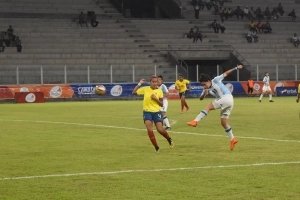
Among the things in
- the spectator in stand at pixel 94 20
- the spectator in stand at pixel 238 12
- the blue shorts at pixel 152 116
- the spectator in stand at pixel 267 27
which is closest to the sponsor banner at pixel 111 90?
the spectator in stand at pixel 94 20

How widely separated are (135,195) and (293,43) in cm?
6045

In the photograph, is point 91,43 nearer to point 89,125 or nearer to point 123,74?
point 123,74

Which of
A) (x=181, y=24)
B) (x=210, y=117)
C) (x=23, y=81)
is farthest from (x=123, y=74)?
(x=210, y=117)

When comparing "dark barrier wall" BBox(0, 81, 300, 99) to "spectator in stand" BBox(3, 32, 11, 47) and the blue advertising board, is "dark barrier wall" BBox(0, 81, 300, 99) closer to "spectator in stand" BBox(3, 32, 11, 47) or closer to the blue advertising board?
the blue advertising board

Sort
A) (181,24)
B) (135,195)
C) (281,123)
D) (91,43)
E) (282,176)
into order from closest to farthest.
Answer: (135,195) < (282,176) < (281,123) < (91,43) < (181,24)

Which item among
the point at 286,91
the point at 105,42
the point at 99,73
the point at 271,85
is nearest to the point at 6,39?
the point at 99,73

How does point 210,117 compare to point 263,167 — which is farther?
point 210,117

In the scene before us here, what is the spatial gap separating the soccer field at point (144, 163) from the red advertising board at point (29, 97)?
82.1 feet

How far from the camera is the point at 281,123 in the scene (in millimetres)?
29438

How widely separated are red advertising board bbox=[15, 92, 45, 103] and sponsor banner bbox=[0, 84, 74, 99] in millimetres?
522

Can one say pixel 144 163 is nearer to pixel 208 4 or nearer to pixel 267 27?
pixel 267 27

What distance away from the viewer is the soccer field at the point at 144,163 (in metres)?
12.6

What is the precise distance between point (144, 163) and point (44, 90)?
39.7 meters

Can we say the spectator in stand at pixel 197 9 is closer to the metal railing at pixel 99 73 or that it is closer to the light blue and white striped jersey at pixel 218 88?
the metal railing at pixel 99 73
